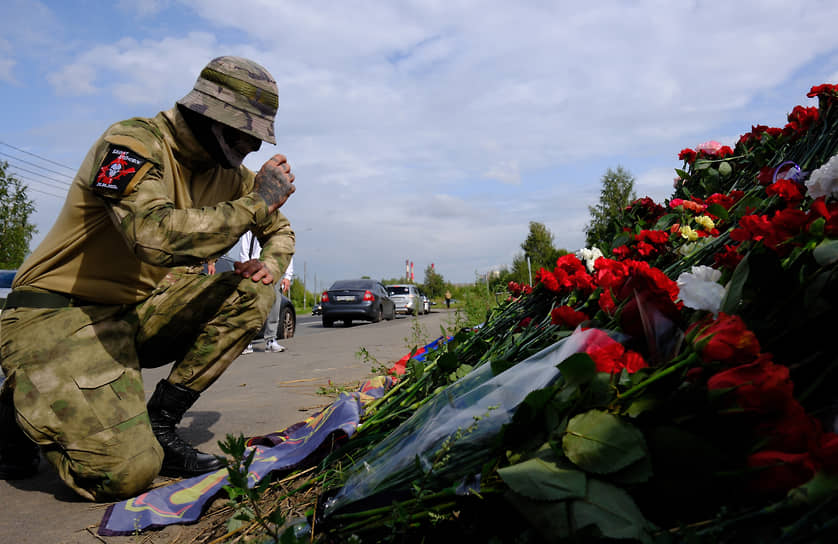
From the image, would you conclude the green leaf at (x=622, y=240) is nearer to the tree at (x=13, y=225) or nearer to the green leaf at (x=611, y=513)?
the green leaf at (x=611, y=513)

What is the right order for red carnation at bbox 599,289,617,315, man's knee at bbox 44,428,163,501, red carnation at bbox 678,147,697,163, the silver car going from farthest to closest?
the silver car < red carnation at bbox 678,147,697,163 < man's knee at bbox 44,428,163,501 < red carnation at bbox 599,289,617,315

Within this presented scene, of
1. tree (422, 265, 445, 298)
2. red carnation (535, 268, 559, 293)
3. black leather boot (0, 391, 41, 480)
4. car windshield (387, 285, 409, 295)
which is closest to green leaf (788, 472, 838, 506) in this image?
red carnation (535, 268, 559, 293)

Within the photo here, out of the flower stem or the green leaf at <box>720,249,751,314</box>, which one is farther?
the green leaf at <box>720,249,751,314</box>

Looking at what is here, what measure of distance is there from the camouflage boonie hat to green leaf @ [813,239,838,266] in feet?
7.59

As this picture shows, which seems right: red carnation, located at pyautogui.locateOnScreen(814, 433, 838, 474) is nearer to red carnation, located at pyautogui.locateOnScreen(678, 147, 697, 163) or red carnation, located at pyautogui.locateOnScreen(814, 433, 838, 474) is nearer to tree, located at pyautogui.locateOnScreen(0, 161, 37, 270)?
red carnation, located at pyautogui.locateOnScreen(678, 147, 697, 163)

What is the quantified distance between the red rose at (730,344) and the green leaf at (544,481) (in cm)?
33

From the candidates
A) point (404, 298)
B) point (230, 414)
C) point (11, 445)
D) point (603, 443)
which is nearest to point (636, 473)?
point (603, 443)

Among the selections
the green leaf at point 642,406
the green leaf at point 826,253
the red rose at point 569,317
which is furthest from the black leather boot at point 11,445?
the green leaf at point 826,253

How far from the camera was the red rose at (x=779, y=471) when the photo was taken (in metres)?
0.85

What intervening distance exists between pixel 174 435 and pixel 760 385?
103 inches

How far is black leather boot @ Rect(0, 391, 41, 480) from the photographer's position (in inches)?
99.5

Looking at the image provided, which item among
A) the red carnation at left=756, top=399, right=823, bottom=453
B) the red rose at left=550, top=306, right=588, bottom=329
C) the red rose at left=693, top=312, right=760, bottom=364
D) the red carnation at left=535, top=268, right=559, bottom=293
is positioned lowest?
the red carnation at left=756, top=399, right=823, bottom=453

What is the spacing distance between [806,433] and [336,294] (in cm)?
1676

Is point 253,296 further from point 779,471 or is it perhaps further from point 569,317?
point 779,471
